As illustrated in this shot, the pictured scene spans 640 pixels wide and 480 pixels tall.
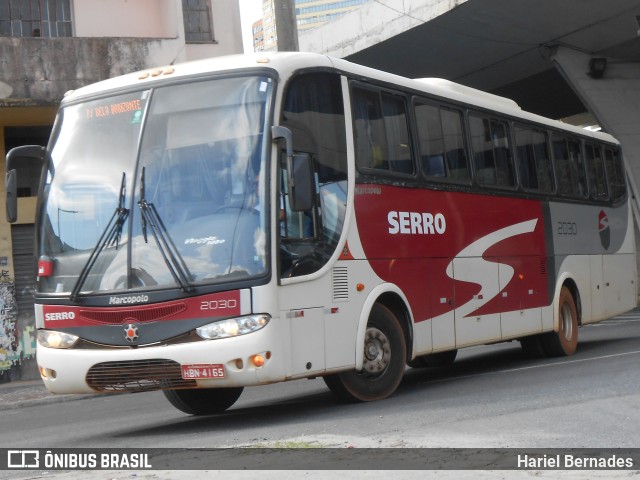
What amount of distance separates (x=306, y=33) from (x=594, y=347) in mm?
16329

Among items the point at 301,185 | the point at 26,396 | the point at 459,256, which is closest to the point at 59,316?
the point at 301,185

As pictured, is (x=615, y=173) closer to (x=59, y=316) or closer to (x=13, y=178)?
(x=13, y=178)

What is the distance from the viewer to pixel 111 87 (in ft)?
34.9

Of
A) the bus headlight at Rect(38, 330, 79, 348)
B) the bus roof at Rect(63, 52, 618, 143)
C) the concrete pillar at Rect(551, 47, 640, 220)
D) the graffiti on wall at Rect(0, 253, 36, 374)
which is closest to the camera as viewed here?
the bus headlight at Rect(38, 330, 79, 348)

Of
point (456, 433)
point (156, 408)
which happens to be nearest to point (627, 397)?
point (456, 433)

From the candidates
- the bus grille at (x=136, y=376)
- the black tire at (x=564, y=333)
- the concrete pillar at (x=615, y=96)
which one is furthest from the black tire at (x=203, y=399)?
the concrete pillar at (x=615, y=96)

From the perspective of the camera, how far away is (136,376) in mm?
9594

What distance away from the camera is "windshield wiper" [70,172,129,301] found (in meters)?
9.87

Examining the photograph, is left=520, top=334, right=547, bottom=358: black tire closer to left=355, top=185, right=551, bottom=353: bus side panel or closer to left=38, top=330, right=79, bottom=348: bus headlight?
left=355, top=185, right=551, bottom=353: bus side panel

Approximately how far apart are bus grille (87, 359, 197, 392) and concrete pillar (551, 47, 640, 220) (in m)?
22.7

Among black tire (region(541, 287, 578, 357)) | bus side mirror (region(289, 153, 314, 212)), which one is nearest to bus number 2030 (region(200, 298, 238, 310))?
bus side mirror (region(289, 153, 314, 212))

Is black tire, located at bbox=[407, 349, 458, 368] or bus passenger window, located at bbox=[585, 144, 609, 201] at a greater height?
bus passenger window, located at bbox=[585, 144, 609, 201]

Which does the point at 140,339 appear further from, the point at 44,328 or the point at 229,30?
the point at 229,30

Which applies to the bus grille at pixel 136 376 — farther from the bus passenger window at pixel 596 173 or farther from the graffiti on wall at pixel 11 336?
the graffiti on wall at pixel 11 336
